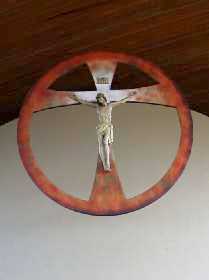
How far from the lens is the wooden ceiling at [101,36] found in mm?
5832

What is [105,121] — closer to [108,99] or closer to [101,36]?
[108,99]

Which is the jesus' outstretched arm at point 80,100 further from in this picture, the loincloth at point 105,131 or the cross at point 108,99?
the loincloth at point 105,131

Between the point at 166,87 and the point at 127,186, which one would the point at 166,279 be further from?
the point at 166,87

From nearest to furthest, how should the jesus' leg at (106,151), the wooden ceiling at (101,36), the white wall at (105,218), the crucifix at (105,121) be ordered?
the crucifix at (105,121)
the jesus' leg at (106,151)
the wooden ceiling at (101,36)
the white wall at (105,218)

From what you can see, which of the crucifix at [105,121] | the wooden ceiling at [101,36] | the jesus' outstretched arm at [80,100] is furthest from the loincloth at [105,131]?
the wooden ceiling at [101,36]

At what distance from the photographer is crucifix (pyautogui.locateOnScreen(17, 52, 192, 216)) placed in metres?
4.20

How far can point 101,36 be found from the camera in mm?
6266

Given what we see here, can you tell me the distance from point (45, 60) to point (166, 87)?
230 cm

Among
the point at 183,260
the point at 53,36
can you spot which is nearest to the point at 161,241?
the point at 183,260

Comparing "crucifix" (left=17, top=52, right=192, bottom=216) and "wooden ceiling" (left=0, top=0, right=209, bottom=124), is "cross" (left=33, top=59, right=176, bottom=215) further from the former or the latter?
"wooden ceiling" (left=0, top=0, right=209, bottom=124)

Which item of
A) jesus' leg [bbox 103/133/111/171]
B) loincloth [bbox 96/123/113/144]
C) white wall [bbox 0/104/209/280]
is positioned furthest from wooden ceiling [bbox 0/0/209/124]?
jesus' leg [bbox 103/133/111/171]

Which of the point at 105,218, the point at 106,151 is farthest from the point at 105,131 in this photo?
the point at 105,218

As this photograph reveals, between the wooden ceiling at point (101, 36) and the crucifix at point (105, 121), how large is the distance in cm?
132

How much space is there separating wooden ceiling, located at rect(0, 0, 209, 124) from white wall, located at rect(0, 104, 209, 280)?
62 centimetres
